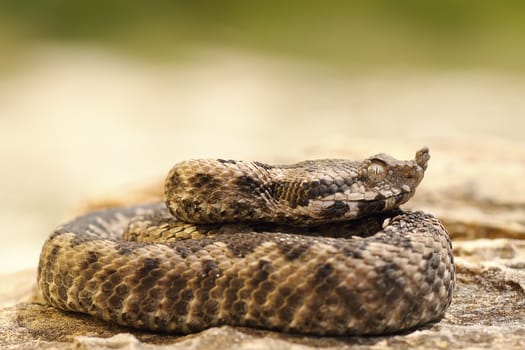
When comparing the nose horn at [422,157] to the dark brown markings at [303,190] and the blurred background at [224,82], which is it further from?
the blurred background at [224,82]

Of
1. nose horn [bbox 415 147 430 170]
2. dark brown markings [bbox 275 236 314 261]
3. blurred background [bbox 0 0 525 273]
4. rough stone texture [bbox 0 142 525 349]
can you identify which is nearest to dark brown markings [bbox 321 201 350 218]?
dark brown markings [bbox 275 236 314 261]

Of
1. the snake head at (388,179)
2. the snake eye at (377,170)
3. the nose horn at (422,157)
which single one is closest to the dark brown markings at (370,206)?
the snake head at (388,179)

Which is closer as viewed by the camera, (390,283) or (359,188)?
(390,283)

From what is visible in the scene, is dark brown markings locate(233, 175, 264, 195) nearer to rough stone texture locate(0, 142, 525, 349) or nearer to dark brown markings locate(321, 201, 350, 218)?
dark brown markings locate(321, 201, 350, 218)

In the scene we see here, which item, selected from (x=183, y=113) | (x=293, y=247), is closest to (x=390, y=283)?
(x=293, y=247)

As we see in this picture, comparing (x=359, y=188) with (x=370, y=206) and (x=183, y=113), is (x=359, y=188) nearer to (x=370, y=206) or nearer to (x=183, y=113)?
(x=370, y=206)

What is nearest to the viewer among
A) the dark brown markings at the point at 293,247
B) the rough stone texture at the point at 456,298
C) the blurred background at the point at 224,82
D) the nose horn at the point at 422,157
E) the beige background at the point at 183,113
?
the rough stone texture at the point at 456,298

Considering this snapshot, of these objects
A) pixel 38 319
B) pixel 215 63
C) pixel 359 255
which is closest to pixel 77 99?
pixel 215 63
